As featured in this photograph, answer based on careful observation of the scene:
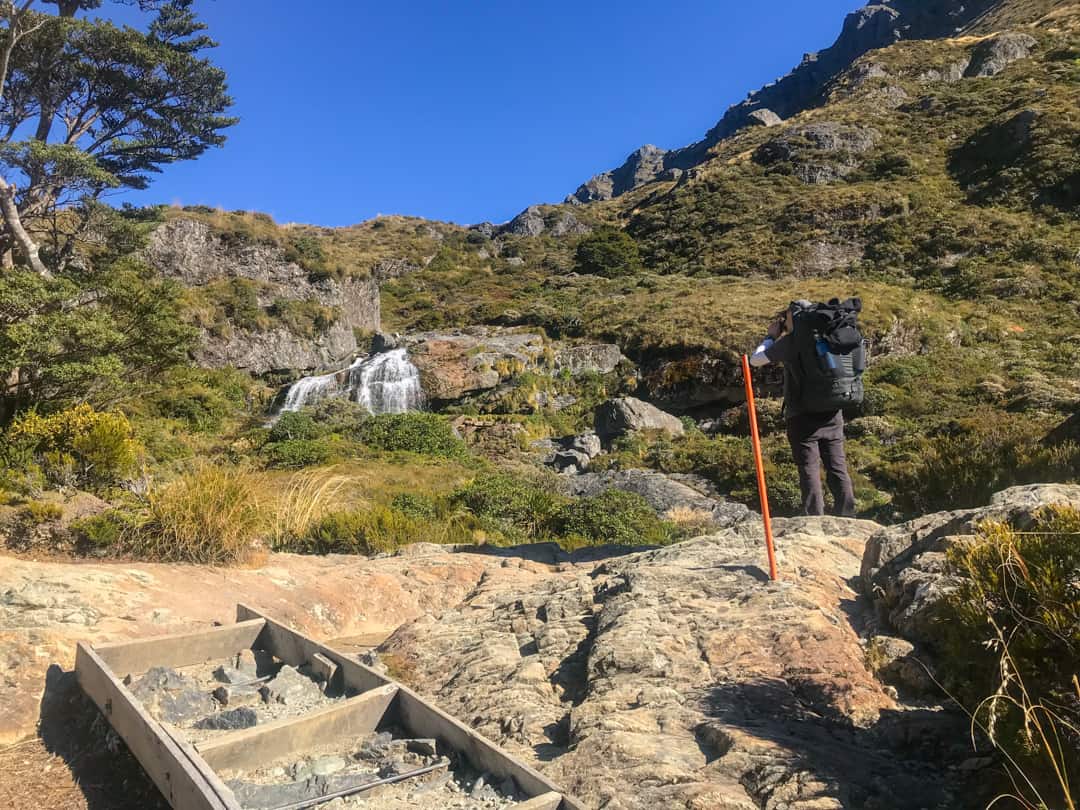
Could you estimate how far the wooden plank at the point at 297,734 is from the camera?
2.55 metres

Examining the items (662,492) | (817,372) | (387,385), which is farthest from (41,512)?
(387,385)

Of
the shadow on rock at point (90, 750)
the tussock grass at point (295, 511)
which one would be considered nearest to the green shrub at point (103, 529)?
the tussock grass at point (295, 511)

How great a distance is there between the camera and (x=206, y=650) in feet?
12.8

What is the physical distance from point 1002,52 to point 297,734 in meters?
57.7

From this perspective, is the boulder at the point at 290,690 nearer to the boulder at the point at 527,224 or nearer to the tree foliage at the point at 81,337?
the tree foliage at the point at 81,337

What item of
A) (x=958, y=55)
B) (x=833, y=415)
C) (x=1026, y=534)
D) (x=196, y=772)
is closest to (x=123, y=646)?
(x=196, y=772)

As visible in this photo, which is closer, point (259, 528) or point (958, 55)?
A: point (259, 528)

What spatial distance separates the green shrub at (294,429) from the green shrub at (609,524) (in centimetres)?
922

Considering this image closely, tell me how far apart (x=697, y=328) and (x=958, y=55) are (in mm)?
Result: 41585

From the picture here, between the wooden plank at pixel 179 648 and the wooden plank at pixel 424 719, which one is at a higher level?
the wooden plank at pixel 179 648

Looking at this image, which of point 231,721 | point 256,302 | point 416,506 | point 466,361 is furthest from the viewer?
point 256,302

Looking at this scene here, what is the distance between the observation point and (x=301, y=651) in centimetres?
376

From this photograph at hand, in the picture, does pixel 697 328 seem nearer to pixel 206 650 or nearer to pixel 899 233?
pixel 899 233

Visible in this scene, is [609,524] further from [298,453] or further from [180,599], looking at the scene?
[298,453]
